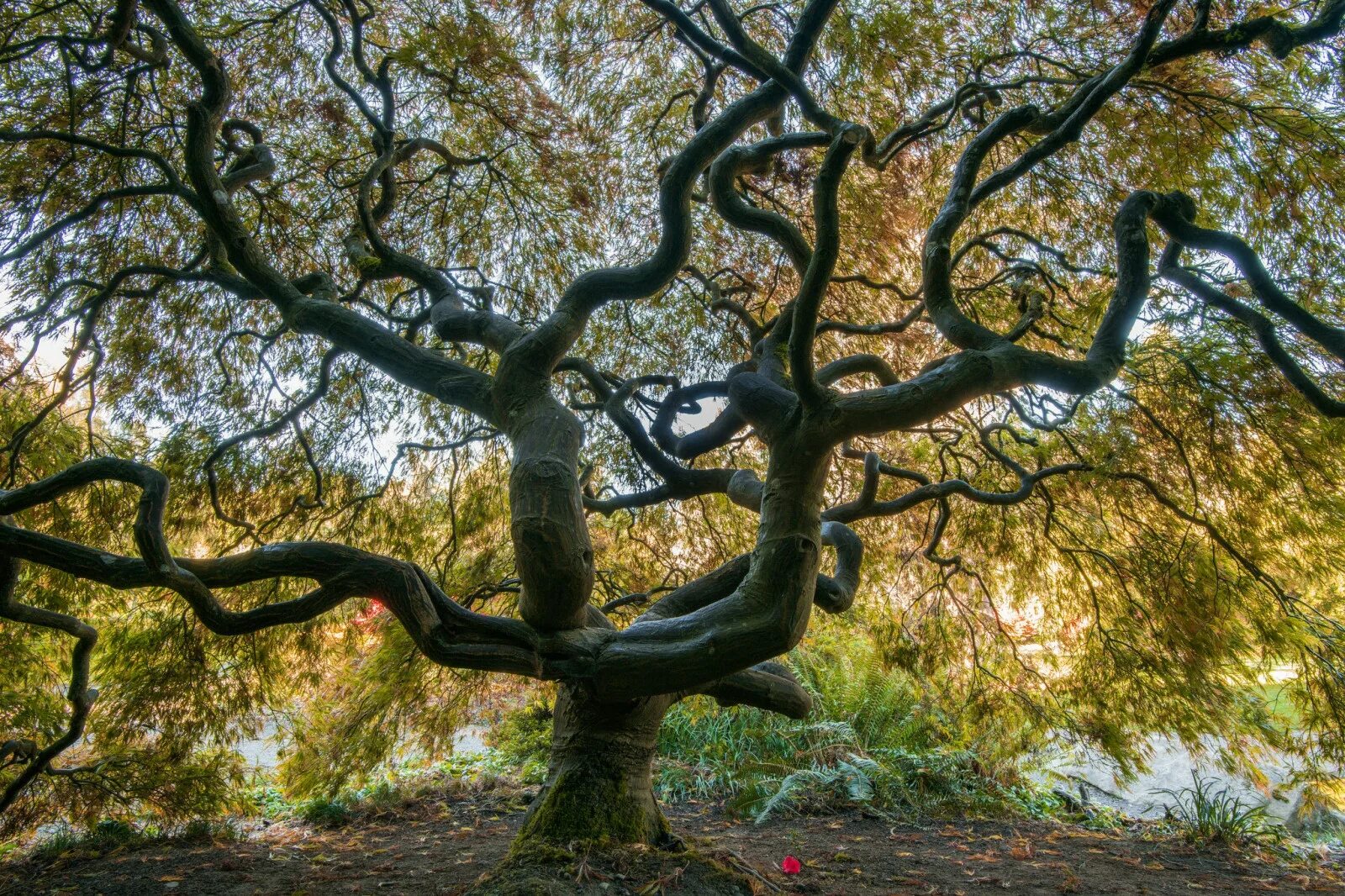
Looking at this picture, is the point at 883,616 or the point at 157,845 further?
the point at 883,616

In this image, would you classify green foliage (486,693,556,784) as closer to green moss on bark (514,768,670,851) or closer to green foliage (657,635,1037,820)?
green foliage (657,635,1037,820)

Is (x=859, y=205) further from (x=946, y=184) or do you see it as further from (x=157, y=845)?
(x=157, y=845)

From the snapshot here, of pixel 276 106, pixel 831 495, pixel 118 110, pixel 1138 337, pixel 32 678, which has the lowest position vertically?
pixel 32 678

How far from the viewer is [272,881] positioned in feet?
10.1

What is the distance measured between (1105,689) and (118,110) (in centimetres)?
620

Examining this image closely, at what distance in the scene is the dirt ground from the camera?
2.96 meters

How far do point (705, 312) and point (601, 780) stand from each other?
323cm

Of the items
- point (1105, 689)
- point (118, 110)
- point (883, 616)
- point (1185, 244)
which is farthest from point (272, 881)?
point (1185, 244)

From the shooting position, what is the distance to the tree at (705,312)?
2461 millimetres

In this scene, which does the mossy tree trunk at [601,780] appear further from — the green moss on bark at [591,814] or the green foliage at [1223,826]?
the green foliage at [1223,826]

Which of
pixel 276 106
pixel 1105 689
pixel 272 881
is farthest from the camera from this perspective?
pixel 276 106

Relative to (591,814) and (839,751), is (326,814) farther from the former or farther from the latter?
(839,751)

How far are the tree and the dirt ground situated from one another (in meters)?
0.54

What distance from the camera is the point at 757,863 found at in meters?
3.23
